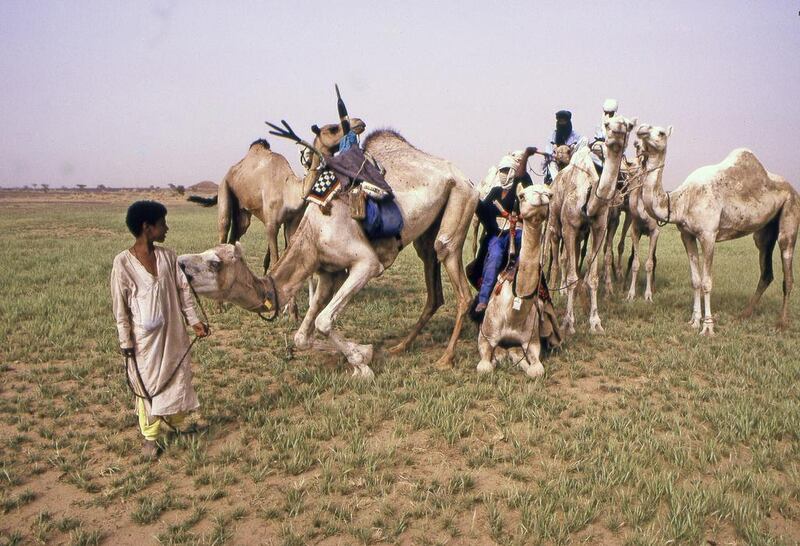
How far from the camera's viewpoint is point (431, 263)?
6.65 meters

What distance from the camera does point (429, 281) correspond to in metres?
6.60

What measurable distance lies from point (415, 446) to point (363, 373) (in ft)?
4.48

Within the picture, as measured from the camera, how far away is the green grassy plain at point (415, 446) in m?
3.12

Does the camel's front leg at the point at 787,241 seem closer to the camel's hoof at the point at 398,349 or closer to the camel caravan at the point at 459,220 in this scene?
the camel caravan at the point at 459,220

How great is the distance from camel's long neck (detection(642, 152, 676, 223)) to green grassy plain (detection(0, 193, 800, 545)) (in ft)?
5.55

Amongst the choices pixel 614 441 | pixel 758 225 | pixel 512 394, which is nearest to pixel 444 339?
pixel 512 394

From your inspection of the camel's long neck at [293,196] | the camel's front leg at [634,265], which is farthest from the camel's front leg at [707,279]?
the camel's long neck at [293,196]

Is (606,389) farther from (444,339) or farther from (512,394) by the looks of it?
(444,339)

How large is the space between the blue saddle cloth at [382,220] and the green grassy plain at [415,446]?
1.46m

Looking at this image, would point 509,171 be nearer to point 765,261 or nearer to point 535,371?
point 535,371

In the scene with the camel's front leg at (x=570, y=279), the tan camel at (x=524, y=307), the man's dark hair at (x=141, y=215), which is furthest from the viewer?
the camel's front leg at (x=570, y=279)

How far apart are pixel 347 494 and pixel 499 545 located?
103 centimetres

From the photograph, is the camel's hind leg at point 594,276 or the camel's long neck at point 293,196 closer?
the camel's hind leg at point 594,276

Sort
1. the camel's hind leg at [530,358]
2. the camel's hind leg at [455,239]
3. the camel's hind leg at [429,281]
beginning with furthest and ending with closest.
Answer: the camel's hind leg at [429,281] < the camel's hind leg at [455,239] < the camel's hind leg at [530,358]
